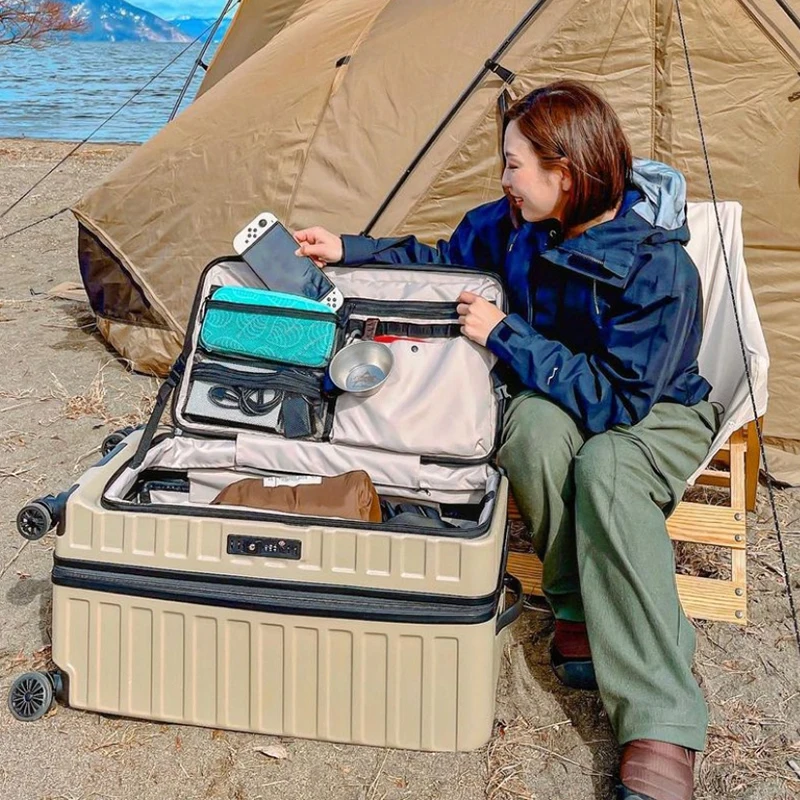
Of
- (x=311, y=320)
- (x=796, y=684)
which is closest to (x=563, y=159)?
(x=311, y=320)

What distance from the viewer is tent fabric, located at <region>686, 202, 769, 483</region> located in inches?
104

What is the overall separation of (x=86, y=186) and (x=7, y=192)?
2.11ft

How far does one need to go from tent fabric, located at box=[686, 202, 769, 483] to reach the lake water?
5.06 m

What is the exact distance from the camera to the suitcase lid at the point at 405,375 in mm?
2365

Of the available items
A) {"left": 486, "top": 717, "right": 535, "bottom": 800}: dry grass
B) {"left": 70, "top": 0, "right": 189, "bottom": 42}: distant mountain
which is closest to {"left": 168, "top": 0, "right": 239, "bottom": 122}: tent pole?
{"left": 486, "top": 717, "right": 535, "bottom": 800}: dry grass

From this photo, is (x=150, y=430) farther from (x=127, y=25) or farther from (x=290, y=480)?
(x=127, y=25)

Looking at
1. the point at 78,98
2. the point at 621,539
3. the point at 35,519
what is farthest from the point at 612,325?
the point at 78,98

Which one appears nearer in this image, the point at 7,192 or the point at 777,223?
the point at 777,223

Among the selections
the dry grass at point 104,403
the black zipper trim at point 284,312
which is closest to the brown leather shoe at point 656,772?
the black zipper trim at point 284,312

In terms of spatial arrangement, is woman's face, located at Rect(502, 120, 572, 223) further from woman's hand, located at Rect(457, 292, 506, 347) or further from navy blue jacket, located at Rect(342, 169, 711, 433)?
woman's hand, located at Rect(457, 292, 506, 347)

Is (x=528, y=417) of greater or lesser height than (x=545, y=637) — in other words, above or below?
above

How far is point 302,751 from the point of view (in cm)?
207

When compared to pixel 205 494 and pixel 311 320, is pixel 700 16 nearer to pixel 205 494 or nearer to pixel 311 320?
pixel 311 320

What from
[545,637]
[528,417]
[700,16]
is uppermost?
[700,16]
